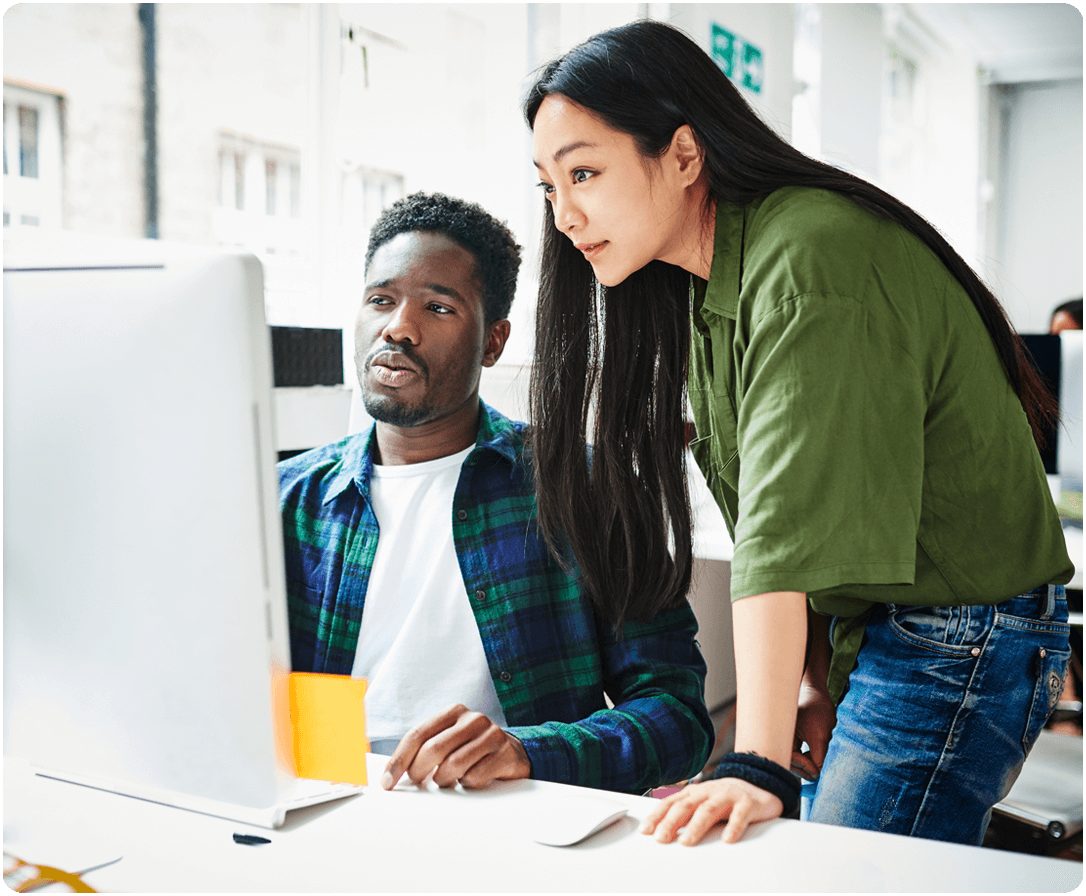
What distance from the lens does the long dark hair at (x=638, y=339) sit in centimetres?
98

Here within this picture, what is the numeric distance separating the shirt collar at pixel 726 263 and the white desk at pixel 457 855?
1.57ft

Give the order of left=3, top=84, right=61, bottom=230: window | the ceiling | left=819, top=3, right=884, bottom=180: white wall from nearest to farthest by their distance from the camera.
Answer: left=3, top=84, right=61, bottom=230: window, left=819, top=3, right=884, bottom=180: white wall, the ceiling

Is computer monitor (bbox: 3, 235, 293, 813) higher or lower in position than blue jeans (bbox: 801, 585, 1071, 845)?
higher

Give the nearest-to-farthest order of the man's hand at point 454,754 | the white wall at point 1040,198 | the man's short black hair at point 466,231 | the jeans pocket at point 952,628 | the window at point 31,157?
1. the man's hand at point 454,754
2. the jeans pocket at point 952,628
3. the man's short black hair at point 466,231
4. the window at point 31,157
5. the white wall at point 1040,198

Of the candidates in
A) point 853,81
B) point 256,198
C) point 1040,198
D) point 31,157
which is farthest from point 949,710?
point 1040,198

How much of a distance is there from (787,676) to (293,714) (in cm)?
38

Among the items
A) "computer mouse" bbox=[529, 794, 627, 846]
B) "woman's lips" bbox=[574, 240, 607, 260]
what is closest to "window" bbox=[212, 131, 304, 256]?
"woman's lips" bbox=[574, 240, 607, 260]

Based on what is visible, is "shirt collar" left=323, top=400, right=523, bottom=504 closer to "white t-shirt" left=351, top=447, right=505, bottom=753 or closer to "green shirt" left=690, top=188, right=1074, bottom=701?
"white t-shirt" left=351, top=447, right=505, bottom=753

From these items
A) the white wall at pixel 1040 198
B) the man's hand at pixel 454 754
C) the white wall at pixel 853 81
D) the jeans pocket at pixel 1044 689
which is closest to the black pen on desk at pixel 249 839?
the man's hand at pixel 454 754

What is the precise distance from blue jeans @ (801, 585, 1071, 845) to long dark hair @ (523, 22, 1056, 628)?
235mm

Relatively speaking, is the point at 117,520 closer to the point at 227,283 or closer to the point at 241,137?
the point at 227,283

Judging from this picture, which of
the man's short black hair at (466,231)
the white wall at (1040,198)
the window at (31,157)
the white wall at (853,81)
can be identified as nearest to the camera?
the man's short black hair at (466,231)

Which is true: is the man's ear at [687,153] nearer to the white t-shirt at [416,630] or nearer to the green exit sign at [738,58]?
the white t-shirt at [416,630]

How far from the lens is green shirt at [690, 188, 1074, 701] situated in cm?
78
